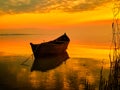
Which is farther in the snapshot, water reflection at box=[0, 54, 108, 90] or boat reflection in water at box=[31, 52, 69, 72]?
boat reflection in water at box=[31, 52, 69, 72]

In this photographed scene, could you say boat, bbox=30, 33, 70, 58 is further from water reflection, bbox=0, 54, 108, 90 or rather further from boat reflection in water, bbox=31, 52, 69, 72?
water reflection, bbox=0, 54, 108, 90

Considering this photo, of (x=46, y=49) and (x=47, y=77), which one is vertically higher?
(x=47, y=77)

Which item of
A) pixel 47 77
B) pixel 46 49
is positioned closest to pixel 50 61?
pixel 46 49

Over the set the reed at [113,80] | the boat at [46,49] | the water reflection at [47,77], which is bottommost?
the boat at [46,49]

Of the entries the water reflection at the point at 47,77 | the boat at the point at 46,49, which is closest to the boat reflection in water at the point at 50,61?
the boat at the point at 46,49

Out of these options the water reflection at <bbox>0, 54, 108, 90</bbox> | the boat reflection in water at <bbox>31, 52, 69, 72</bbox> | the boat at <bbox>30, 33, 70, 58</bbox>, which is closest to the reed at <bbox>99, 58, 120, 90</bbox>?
the water reflection at <bbox>0, 54, 108, 90</bbox>

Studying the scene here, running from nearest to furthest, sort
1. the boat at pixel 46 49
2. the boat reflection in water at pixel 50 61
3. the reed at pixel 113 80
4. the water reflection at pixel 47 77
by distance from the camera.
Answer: the reed at pixel 113 80, the water reflection at pixel 47 77, the boat reflection in water at pixel 50 61, the boat at pixel 46 49

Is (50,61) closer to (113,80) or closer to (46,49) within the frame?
(46,49)

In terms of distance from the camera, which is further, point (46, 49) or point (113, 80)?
point (46, 49)

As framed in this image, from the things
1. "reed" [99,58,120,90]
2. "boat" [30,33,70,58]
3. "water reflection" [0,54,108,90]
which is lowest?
"boat" [30,33,70,58]

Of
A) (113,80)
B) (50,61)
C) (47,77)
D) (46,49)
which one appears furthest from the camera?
(46,49)

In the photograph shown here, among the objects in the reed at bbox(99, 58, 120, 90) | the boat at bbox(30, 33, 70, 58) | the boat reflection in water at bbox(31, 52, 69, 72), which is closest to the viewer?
the reed at bbox(99, 58, 120, 90)

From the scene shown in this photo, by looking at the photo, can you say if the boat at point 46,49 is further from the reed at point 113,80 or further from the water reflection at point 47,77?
the reed at point 113,80

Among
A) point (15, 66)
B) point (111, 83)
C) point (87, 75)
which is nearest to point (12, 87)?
point (87, 75)
